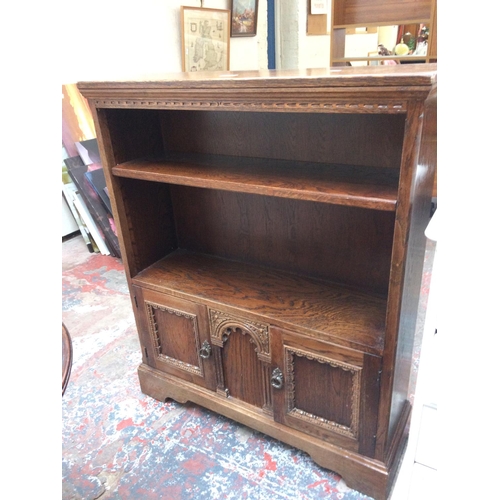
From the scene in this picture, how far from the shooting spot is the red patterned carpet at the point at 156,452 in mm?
1405

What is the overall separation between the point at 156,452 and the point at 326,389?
72cm

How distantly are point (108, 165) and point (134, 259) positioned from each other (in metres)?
0.38

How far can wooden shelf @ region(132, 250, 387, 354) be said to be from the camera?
4.12 ft

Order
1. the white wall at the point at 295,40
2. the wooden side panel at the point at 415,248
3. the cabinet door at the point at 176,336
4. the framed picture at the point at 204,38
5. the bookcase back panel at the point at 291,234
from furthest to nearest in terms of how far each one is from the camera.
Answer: the white wall at the point at 295,40, the framed picture at the point at 204,38, the cabinet door at the point at 176,336, the bookcase back panel at the point at 291,234, the wooden side panel at the point at 415,248

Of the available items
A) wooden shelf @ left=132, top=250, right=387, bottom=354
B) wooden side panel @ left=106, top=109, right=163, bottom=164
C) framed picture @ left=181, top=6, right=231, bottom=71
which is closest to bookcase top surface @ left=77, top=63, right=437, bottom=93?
A: wooden side panel @ left=106, top=109, right=163, bottom=164

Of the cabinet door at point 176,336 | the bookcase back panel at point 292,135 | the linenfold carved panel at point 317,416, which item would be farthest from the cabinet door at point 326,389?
the bookcase back panel at point 292,135

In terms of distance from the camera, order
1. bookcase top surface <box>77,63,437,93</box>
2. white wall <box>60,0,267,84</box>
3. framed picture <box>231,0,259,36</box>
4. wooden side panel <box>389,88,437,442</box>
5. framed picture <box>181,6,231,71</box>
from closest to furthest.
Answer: bookcase top surface <box>77,63,437,93</box>, wooden side panel <box>389,88,437,442</box>, white wall <box>60,0,267,84</box>, framed picture <box>181,6,231,71</box>, framed picture <box>231,0,259,36</box>

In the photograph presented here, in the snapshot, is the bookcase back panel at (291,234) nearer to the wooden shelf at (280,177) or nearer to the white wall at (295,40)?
the wooden shelf at (280,177)

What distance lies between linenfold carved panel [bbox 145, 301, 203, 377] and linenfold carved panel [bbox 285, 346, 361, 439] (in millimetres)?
384

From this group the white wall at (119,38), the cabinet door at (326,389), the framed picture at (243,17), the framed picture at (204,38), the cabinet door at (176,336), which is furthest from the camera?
the framed picture at (243,17)

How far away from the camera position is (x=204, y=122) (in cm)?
153

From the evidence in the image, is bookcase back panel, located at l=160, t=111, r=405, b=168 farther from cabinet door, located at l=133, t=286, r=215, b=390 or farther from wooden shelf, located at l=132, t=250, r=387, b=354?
cabinet door, located at l=133, t=286, r=215, b=390

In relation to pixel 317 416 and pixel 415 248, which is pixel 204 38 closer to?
pixel 415 248
